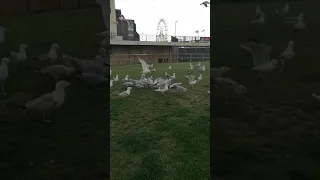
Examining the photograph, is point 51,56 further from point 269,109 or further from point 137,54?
point 137,54

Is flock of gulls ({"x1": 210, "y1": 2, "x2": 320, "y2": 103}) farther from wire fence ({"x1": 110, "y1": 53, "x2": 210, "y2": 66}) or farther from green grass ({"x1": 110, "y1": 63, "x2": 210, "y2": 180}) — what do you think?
wire fence ({"x1": 110, "y1": 53, "x2": 210, "y2": 66})

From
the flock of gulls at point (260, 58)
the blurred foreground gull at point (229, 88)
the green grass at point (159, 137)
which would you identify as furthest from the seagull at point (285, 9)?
the green grass at point (159, 137)

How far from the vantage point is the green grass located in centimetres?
298

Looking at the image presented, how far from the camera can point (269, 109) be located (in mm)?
1609

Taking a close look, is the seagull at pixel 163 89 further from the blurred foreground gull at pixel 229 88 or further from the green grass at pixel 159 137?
the blurred foreground gull at pixel 229 88

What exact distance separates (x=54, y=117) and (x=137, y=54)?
12917 mm

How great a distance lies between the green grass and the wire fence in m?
6.82

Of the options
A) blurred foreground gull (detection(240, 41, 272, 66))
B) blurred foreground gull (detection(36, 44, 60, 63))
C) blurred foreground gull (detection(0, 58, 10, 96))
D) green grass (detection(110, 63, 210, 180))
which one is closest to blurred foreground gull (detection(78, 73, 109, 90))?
blurred foreground gull (detection(36, 44, 60, 63))

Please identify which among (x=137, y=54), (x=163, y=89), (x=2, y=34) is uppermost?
(x=137, y=54)

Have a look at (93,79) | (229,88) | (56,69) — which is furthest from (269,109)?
(56,69)

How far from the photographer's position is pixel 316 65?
61.2 inches

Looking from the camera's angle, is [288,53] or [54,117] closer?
[288,53]

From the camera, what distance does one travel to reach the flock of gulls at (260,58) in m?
1.54

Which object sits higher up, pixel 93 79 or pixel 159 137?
pixel 93 79
